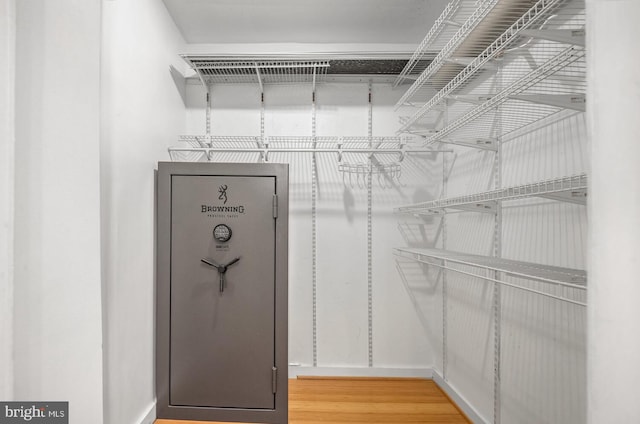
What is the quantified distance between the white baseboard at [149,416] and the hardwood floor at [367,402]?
0.06m

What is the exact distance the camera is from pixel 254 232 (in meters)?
1.90

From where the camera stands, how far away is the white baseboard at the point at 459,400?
1.81 meters

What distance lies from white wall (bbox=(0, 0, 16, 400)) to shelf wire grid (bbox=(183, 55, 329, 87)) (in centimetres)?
131

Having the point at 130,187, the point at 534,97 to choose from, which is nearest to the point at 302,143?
the point at 130,187

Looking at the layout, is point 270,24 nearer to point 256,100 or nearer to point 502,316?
point 256,100

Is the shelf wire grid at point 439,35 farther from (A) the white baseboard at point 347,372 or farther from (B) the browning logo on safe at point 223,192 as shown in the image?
(A) the white baseboard at point 347,372

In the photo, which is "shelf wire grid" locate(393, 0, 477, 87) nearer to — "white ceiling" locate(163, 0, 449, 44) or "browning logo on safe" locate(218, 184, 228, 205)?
"white ceiling" locate(163, 0, 449, 44)

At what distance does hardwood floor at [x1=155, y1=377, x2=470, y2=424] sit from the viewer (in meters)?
1.88

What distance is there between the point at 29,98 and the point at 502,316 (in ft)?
7.56

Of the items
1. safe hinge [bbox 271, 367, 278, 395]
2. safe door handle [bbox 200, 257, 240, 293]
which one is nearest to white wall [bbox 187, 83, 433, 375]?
safe hinge [bbox 271, 367, 278, 395]

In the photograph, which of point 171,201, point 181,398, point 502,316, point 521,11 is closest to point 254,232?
point 171,201

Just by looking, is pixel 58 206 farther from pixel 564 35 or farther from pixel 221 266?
pixel 564 35

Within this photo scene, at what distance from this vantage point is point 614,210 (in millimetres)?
655

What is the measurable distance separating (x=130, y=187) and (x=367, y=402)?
2.07 m
